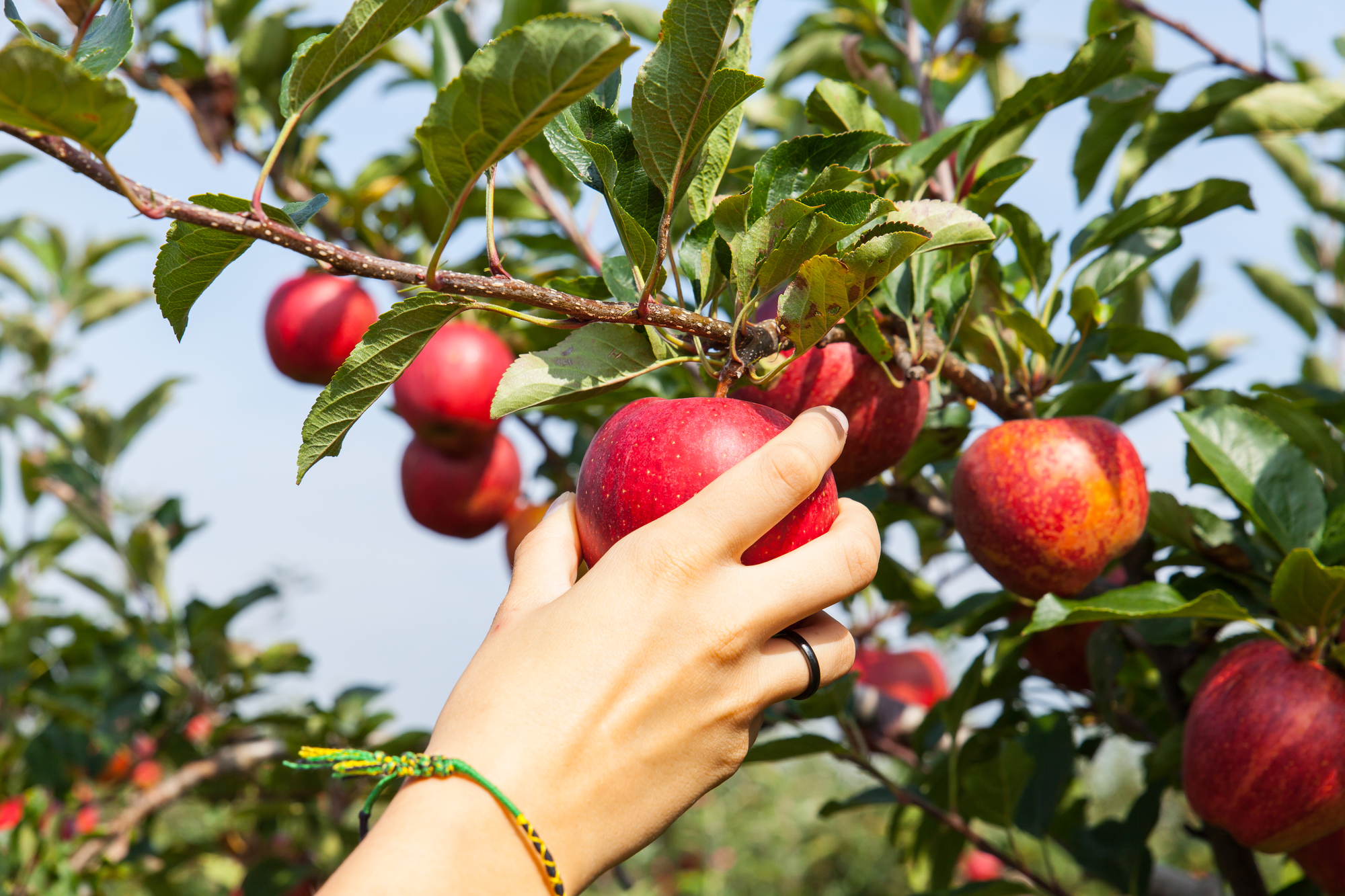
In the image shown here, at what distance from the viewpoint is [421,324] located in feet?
2.46

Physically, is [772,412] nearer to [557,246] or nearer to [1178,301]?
[557,246]

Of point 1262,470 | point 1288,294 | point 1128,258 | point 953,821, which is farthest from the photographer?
point 1288,294

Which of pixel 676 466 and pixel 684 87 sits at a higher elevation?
Answer: pixel 684 87

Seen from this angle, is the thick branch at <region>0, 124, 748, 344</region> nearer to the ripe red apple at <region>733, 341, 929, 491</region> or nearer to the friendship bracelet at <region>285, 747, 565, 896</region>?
the ripe red apple at <region>733, 341, 929, 491</region>

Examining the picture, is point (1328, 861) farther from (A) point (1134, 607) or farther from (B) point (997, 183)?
(B) point (997, 183)

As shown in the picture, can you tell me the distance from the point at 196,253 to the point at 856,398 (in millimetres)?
708

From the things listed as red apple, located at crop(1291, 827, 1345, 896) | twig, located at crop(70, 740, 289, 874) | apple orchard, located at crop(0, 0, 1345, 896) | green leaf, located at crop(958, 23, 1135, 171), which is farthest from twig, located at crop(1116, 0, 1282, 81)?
twig, located at crop(70, 740, 289, 874)

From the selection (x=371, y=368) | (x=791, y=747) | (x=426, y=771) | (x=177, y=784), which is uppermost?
(x=371, y=368)

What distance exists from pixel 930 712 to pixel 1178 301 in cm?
109

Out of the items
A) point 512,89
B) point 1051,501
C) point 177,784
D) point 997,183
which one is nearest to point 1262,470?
point 1051,501

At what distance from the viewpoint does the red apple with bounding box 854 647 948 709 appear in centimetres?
258

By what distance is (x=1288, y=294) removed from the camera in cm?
236

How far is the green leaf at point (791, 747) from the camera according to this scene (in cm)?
155

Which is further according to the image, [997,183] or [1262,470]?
[1262,470]
